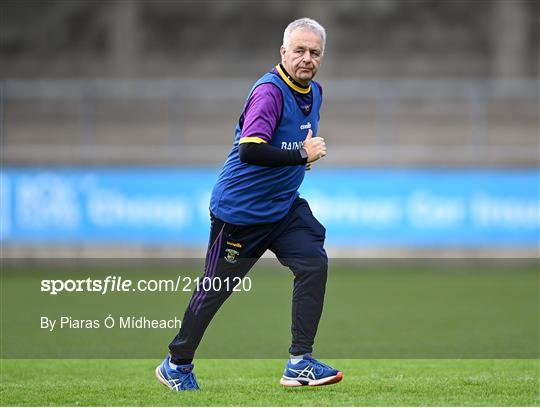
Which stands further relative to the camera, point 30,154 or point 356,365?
Answer: point 30,154

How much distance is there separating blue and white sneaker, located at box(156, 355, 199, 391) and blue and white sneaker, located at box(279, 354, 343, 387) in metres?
0.63

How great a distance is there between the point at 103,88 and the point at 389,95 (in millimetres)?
4842

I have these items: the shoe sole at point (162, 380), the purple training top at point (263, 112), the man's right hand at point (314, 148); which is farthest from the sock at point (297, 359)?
the purple training top at point (263, 112)

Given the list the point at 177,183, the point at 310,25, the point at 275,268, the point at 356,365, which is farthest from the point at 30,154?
the point at 310,25

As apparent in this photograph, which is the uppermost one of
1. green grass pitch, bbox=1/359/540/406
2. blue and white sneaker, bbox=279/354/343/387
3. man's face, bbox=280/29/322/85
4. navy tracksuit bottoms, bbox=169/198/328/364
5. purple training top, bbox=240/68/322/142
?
man's face, bbox=280/29/322/85

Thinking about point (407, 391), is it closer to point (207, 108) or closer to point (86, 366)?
point (86, 366)

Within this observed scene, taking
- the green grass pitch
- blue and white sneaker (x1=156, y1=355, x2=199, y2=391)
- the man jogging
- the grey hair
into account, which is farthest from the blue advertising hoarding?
the grey hair

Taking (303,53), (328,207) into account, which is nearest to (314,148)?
(303,53)

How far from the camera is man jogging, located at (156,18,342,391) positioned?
22.1 feet

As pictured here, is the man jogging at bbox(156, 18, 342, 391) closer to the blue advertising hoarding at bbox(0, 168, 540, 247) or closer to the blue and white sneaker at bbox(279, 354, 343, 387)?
the blue and white sneaker at bbox(279, 354, 343, 387)

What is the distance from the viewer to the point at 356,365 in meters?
8.21

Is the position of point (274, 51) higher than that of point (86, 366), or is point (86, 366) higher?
point (274, 51)

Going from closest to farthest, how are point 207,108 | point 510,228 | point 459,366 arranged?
point 459,366 < point 510,228 < point 207,108

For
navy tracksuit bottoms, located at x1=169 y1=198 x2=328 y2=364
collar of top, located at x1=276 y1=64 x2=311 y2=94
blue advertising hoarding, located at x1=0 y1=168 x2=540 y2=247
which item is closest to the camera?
collar of top, located at x1=276 y1=64 x2=311 y2=94
